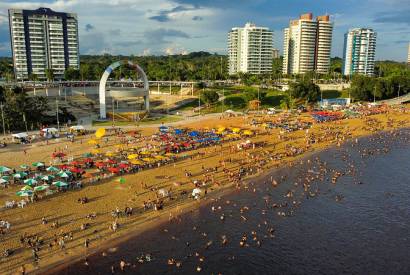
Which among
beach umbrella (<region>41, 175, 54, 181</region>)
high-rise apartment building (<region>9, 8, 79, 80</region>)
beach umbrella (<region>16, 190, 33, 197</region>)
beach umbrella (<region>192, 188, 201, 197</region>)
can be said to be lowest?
beach umbrella (<region>192, 188, 201, 197</region>)

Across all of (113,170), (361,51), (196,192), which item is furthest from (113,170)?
(361,51)

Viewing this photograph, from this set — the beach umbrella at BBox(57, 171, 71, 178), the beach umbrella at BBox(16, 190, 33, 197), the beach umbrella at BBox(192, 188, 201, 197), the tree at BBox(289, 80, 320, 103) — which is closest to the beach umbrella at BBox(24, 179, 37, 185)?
the beach umbrella at BBox(16, 190, 33, 197)

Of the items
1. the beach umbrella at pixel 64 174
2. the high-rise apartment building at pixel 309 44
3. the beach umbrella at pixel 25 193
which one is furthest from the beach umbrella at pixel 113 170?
the high-rise apartment building at pixel 309 44

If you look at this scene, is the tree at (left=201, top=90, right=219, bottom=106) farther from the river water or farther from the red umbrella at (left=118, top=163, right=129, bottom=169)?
the red umbrella at (left=118, top=163, right=129, bottom=169)

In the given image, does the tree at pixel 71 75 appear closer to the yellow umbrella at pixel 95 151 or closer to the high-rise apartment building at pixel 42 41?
the high-rise apartment building at pixel 42 41

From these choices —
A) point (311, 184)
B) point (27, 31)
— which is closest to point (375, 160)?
point (311, 184)

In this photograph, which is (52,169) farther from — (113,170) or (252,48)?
(252,48)
